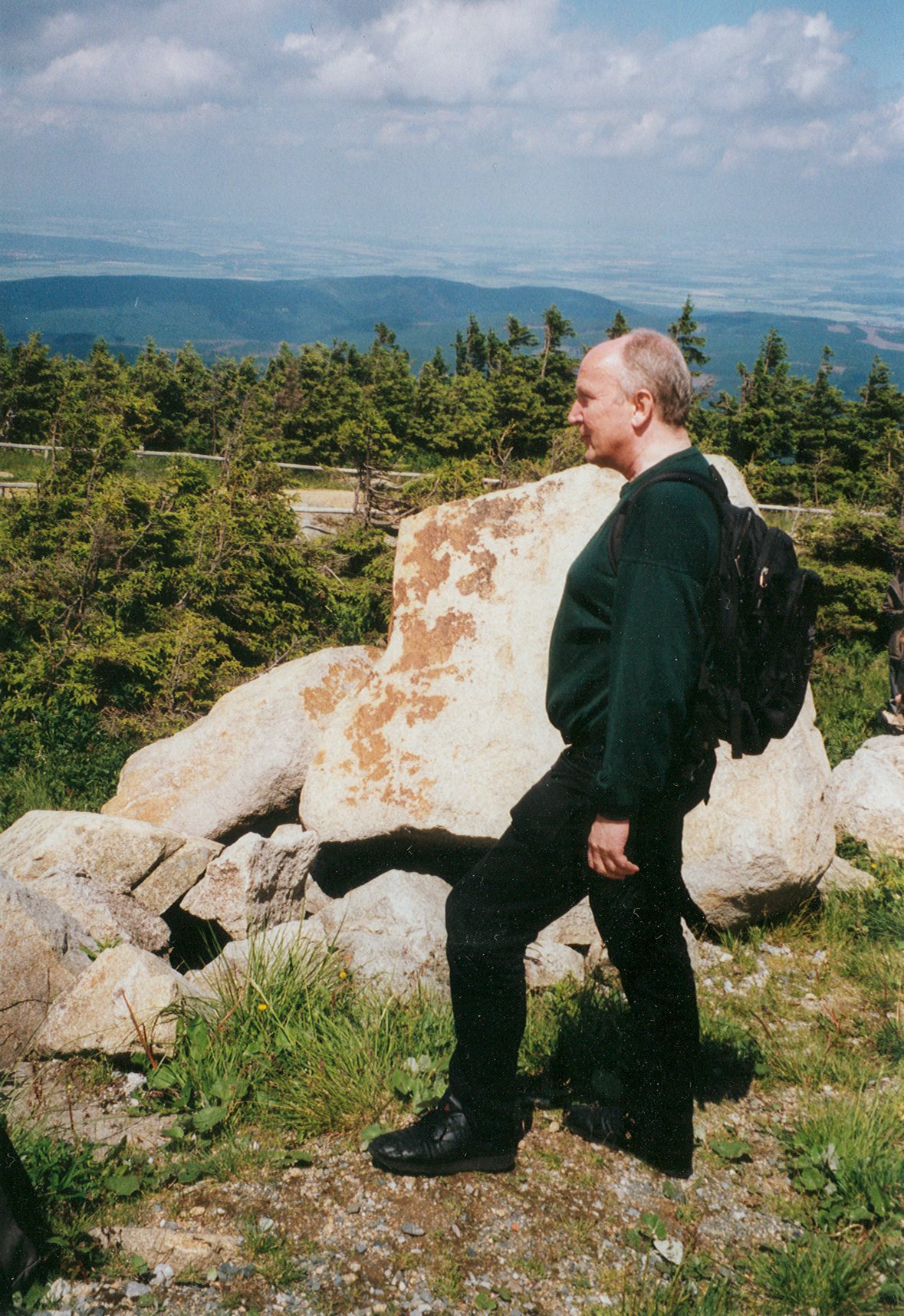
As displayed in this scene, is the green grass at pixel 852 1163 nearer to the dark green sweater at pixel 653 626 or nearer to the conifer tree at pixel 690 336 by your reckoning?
the dark green sweater at pixel 653 626

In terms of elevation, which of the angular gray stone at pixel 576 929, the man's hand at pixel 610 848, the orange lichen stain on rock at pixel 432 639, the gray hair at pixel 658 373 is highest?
the gray hair at pixel 658 373

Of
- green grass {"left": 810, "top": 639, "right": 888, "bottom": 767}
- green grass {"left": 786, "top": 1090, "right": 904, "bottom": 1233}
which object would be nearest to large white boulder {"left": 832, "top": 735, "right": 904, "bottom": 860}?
green grass {"left": 810, "top": 639, "right": 888, "bottom": 767}

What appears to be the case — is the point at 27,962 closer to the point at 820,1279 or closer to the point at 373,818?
the point at 373,818

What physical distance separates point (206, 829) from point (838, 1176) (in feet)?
12.6

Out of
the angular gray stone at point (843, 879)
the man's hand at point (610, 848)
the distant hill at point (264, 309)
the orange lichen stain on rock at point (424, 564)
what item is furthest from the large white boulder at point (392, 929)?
the distant hill at point (264, 309)

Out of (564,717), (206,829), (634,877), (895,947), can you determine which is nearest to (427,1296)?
(634,877)

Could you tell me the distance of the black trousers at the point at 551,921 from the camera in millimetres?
2717

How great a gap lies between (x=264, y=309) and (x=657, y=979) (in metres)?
184

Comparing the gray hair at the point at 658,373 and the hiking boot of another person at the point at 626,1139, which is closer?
the gray hair at the point at 658,373

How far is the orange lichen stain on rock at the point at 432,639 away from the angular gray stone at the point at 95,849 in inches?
64.7

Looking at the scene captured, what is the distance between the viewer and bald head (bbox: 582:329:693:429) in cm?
257

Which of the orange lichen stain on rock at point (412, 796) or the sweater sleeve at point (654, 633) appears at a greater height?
the sweater sleeve at point (654, 633)

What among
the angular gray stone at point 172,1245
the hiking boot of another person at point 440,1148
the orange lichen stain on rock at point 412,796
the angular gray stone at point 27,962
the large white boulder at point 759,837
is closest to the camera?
the angular gray stone at point 172,1245

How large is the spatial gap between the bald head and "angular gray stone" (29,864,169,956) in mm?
3454
